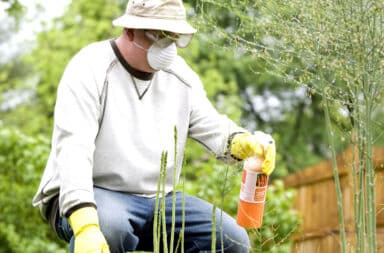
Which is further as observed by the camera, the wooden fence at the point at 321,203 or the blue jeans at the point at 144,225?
the wooden fence at the point at 321,203

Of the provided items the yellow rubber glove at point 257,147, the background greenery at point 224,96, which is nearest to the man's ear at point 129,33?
the background greenery at point 224,96

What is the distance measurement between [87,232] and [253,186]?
22.5 inches

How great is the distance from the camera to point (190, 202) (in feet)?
11.2

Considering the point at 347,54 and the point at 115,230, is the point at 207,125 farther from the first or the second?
the point at 347,54

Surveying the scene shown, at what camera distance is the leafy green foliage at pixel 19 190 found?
7043 mm

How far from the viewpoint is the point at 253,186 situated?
303 centimetres

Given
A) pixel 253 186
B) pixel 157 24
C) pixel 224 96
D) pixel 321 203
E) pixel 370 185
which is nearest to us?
pixel 370 185

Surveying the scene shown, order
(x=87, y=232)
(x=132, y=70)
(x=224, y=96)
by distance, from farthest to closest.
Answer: (x=224, y=96) < (x=132, y=70) < (x=87, y=232)

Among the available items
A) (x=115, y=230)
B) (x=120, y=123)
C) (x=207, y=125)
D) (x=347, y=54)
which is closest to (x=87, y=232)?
(x=115, y=230)

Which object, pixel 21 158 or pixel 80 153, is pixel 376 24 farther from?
pixel 21 158

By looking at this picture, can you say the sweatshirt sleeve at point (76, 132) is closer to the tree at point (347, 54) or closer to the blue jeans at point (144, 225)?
the blue jeans at point (144, 225)

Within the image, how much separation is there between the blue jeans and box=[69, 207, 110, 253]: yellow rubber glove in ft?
0.55

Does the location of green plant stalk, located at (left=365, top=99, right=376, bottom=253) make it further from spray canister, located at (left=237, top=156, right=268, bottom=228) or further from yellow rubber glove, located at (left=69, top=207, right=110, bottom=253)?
yellow rubber glove, located at (left=69, top=207, right=110, bottom=253)

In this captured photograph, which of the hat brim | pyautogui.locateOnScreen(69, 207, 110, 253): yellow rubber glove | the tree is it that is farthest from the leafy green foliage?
the tree
